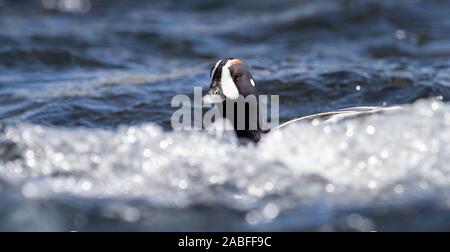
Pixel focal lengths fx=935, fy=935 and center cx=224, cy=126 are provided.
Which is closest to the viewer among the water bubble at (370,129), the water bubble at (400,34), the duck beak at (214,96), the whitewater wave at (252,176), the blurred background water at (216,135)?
the whitewater wave at (252,176)

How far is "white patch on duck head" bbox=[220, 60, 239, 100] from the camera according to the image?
770 cm

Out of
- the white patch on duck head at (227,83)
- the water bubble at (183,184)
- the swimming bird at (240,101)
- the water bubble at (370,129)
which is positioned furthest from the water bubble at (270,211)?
the white patch on duck head at (227,83)

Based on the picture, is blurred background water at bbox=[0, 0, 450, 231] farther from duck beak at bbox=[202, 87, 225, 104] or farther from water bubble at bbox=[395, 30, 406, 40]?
duck beak at bbox=[202, 87, 225, 104]

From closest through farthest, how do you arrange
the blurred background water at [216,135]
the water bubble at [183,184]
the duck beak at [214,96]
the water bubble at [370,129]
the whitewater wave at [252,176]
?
the whitewater wave at [252,176] < the blurred background water at [216,135] < the water bubble at [183,184] < the water bubble at [370,129] < the duck beak at [214,96]

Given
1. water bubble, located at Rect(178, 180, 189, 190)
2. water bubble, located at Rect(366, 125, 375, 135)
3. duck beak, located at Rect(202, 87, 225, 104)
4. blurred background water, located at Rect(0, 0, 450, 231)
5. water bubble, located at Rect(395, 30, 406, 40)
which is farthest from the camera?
water bubble, located at Rect(395, 30, 406, 40)

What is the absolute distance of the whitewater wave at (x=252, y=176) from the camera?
6.11 m

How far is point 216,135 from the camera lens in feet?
26.7

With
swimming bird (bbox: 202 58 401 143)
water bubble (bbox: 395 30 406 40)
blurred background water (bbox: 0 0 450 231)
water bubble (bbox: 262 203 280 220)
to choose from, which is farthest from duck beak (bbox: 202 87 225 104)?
water bubble (bbox: 395 30 406 40)

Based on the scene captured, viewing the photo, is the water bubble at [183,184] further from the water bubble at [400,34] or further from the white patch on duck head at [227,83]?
the water bubble at [400,34]

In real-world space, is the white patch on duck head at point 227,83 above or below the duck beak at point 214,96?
above

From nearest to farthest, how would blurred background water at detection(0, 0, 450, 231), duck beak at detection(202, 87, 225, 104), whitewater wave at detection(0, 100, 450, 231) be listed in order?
whitewater wave at detection(0, 100, 450, 231) → blurred background water at detection(0, 0, 450, 231) → duck beak at detection(202, 87, 225, 104)

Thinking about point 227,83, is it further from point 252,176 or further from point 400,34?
point 400,34

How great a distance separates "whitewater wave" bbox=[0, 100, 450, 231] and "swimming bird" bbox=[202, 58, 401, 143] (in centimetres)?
15

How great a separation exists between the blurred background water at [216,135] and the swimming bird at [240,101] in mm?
165
